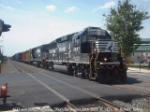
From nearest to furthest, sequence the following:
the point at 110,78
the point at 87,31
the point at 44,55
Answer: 1. the point at 110,78
2. the point at 87,31
3. the point at 44,55

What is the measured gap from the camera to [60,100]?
8.29 m

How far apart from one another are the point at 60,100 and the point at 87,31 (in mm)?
8698

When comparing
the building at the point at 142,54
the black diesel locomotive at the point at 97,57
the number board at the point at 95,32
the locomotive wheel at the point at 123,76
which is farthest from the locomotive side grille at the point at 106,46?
the building at the point at 142,54

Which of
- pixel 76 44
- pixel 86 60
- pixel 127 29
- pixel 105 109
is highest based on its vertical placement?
pixel 127 29

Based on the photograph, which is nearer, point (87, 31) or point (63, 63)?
point (87, 31)

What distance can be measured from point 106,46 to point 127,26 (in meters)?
20.0

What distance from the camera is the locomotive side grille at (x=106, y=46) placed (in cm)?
1439

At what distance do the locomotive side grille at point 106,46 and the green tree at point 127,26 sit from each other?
18496mm

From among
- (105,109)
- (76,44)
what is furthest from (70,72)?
(105,109)

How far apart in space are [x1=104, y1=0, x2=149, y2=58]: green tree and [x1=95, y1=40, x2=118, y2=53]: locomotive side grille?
18.5 meters

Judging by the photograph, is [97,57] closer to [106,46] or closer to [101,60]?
[101,60]

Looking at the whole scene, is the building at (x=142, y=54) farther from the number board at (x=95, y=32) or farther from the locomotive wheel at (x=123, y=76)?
the locomotive wheel at (x=123, y=76)

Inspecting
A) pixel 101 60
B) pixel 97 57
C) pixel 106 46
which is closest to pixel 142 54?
pixel 106 46

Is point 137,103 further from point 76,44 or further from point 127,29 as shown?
point 127,29
